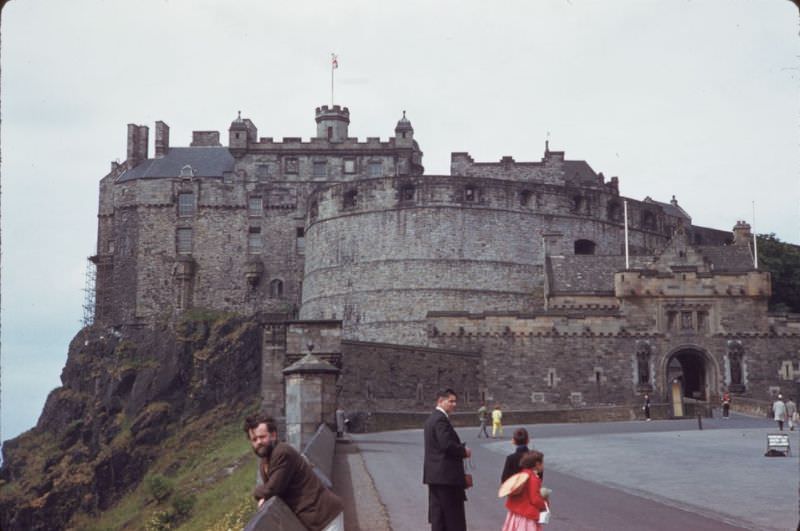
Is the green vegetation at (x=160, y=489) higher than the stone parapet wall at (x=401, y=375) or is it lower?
lower

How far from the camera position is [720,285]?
41.1m

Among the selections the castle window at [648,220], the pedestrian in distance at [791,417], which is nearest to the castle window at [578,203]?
the castle window at [648,220]

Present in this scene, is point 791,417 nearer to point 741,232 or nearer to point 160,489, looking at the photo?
point 160,489

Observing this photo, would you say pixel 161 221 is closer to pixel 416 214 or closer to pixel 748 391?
pixel 416 214

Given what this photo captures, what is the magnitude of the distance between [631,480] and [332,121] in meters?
47.8

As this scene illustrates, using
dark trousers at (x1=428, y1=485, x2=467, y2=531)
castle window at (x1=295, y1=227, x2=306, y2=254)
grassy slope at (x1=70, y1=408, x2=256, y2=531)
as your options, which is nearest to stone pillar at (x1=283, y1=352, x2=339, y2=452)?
grassy slope at (x1=70, y1=408, x2=256, y2=531)

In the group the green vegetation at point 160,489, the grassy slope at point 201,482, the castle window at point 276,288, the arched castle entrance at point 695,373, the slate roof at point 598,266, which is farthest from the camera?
the castle window at point 276,288

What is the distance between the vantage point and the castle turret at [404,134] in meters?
58.5

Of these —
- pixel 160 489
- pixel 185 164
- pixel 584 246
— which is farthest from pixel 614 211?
pixel 160 489

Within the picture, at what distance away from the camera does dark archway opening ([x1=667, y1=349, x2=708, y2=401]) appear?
41000 millimetres

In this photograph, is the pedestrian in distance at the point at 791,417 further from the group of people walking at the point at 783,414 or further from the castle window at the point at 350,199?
the castle window at the point at 350,199

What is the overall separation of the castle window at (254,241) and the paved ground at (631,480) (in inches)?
1281

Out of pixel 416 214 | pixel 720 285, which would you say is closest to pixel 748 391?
pixel 720 285

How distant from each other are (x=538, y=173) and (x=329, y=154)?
36.0 feet
